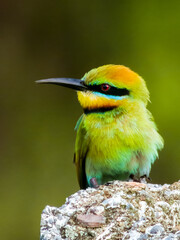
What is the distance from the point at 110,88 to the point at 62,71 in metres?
2.60

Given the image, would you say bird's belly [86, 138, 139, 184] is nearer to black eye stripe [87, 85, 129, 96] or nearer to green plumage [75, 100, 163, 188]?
green plumage [75, 100, 163, 188]

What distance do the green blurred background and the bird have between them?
6.84 feet

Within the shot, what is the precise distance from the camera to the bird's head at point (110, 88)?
140 inches

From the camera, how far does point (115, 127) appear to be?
3.56 metres

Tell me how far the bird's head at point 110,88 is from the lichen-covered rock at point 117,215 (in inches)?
30.7

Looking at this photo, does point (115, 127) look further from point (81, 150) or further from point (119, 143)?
point (81, 150)

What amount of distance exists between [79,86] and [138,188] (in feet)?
3.13

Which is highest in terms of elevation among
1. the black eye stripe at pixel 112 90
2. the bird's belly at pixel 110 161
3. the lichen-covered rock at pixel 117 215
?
the black eye stripe at pixel 112 90

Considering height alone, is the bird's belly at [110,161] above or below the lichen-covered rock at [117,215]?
above

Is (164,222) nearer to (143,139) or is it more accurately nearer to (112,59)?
(143,139)

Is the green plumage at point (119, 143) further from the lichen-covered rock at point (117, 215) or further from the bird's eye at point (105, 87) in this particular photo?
the lichen-covered rock at point (117, 215)

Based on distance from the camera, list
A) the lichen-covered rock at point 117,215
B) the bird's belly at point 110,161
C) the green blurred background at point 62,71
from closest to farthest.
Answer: the lichen-covered rock at point 117,215 → the bird's belly at point 110,161 → the green blurred background at point 62,71

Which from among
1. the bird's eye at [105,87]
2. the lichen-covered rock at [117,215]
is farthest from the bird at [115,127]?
the lichen-covered rock at [117,215]

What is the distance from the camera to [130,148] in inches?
139
